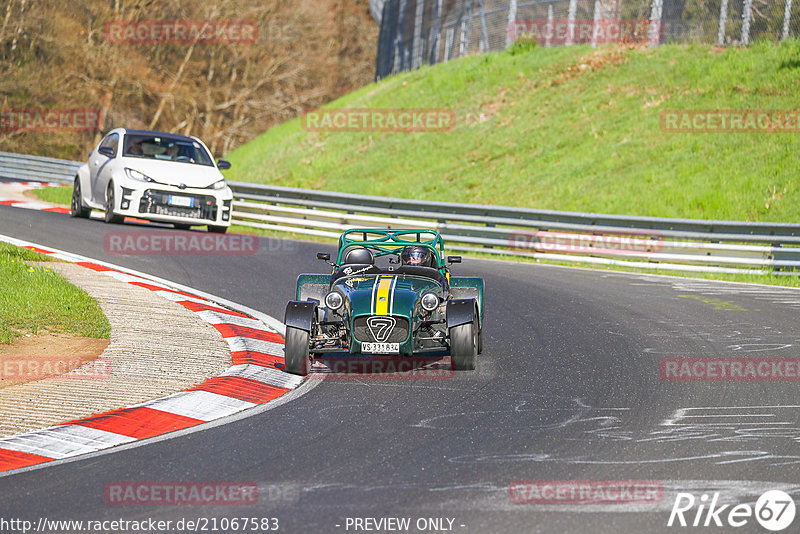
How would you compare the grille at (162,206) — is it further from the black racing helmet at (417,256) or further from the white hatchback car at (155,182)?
the black racing helmet at (417,256)

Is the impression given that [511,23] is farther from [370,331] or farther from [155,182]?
[370,331]

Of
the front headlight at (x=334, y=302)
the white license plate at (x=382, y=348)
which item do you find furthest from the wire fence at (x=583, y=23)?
the white license plate at (x=382, y=348)

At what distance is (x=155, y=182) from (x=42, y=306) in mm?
7536

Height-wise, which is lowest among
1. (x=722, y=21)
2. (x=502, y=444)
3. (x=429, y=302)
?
(x=502, y=444)

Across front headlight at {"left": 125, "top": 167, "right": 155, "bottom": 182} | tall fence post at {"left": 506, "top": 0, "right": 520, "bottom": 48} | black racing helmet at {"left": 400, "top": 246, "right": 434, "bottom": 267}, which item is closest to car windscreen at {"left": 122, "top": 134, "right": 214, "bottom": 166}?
front headlight at {"left": 125, "top": 167, "right": 155, "bottom": 182}

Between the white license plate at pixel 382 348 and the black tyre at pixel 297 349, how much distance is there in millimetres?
496

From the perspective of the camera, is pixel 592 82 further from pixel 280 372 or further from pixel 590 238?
pixel 280 372

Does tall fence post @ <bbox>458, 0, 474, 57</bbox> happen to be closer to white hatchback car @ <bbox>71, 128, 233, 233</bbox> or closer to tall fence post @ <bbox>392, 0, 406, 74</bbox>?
tall fence post @ <bbox>392, 0, 406, 74</bbox>

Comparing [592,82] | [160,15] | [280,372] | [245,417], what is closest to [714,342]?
[280,372]

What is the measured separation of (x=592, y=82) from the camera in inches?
1177

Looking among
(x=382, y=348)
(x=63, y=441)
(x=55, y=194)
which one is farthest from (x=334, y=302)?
(x=55, y=194)

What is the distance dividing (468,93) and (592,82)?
15.2 feet

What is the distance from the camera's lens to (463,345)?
875cm

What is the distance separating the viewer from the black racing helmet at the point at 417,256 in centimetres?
998
